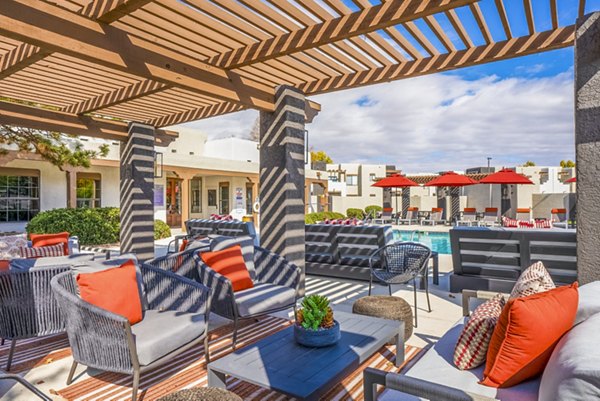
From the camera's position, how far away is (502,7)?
11.0ft

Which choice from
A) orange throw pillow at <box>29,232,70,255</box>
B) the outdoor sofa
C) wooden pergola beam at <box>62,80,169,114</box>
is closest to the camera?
the outdoor sofa

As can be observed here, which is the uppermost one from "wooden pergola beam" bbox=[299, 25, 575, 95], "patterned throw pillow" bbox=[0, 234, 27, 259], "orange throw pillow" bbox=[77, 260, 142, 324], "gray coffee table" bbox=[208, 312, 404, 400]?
"wooden pergola beam" bbox=[299, 25, 575, 95]

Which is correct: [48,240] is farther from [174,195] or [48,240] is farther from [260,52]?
[174,195]

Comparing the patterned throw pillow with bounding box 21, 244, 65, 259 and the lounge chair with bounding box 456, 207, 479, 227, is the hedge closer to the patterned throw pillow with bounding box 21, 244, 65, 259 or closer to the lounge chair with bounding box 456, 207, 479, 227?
the patterned throw pillow with bounding box 21, 244, 65, 259

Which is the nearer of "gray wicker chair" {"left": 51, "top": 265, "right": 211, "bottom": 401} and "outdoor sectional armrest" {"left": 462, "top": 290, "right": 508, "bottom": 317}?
"gray wicker chair" {"left": 51, "top": 265, "right": 211, "bottom": 401}

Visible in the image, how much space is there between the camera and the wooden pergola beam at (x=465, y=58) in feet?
12.5

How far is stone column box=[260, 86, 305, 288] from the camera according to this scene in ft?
17.8

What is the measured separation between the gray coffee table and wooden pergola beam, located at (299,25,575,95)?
2.99 m

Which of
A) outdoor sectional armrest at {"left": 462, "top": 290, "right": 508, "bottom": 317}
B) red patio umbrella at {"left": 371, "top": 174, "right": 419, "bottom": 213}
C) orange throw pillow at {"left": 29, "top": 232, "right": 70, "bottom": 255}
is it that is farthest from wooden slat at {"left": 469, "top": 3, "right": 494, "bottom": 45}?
red patio umbrella at {"left": 371, "top": 174, "right": 419, "bottom": 213}

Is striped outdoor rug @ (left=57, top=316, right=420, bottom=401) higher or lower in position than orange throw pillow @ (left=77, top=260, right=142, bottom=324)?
lower

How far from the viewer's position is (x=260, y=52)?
4.18 meters

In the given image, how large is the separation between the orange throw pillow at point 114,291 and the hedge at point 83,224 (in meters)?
8.39

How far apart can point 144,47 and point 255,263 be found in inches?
104

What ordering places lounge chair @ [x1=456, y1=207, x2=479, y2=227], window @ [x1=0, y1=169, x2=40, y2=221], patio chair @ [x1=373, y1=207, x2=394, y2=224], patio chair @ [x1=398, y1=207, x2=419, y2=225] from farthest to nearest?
patio chair @ [x1=398, y1=207, x2=419, y2=225]
patio chair @ [x1=373, y1=207, x2=394, y2=224]
lounge chair @ [x1=456, y1=207, x2=479, y2=227]
window @ [x1=0, y1=169, x2=40, y2=221]
